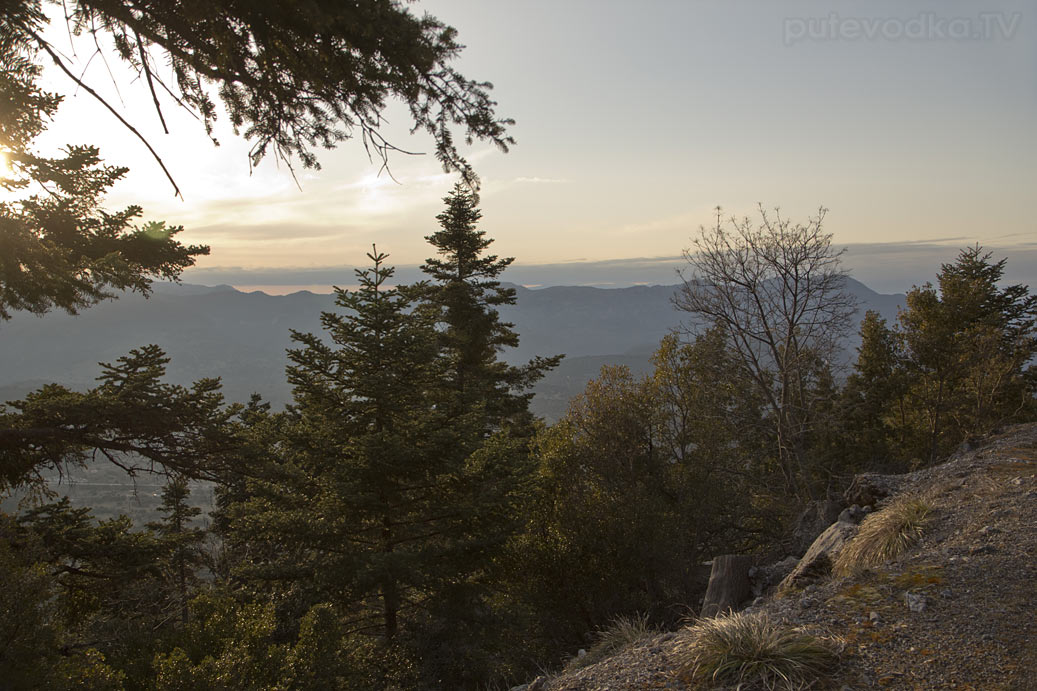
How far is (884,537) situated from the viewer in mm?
6832

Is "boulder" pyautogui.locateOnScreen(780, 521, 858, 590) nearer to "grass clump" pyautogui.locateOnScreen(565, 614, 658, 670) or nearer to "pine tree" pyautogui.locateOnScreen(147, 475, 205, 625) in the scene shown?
"grass clump" pyautogui.locateOnScreen(565, 614, 658, 670)

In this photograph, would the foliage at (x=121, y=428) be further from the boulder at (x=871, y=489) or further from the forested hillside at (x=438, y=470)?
the boulder at (x=871, y=489)

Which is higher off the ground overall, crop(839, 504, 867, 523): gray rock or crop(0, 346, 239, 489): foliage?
crop(0, 346, 239, 489): foliage

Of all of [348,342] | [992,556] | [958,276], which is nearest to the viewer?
[992,556]

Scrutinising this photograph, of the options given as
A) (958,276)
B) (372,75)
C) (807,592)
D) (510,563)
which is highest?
(372,75)

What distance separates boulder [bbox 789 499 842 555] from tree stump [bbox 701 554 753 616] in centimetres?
351

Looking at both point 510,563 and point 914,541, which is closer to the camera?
point 914,541

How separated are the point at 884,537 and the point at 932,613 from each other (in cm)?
217

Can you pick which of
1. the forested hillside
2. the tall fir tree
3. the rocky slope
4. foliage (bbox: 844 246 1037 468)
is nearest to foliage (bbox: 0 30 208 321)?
the forested hillside

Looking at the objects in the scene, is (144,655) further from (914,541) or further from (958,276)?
(958,276)

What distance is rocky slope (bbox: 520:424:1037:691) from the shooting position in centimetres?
413

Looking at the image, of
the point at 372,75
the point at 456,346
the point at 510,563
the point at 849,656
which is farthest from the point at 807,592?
the point at 456,346

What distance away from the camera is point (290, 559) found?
35.4ft

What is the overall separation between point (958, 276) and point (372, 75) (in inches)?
1177
